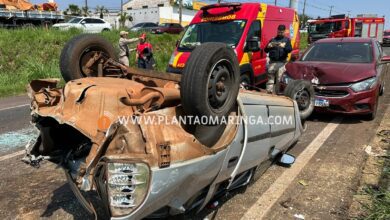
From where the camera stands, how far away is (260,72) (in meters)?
8.95

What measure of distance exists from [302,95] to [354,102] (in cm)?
143

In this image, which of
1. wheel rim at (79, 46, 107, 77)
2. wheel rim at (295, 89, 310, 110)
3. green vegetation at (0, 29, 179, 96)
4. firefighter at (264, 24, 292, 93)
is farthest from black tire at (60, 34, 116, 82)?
green vegetation at (0, 29, 179, 96)

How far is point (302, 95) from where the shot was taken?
17.9 feet

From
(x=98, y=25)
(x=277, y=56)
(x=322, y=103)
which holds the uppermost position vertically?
(x=98, y=25)

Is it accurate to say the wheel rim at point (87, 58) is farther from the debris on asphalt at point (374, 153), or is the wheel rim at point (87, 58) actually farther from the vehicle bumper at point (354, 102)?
the vehicle bumper at point (354, 102)

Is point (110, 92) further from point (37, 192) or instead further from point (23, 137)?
point (23, 137)

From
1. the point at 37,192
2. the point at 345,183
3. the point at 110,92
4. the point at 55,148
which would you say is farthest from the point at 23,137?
the point at 345,183

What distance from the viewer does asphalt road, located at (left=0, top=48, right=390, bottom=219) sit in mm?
3314

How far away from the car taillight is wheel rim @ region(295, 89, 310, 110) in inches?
145

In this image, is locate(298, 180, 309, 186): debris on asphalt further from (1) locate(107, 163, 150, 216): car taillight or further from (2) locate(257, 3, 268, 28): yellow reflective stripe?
(2) locate(257, 3, 268, 28): yellow reflective stripe

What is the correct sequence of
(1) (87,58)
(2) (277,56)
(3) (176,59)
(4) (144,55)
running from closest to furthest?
(1) (87,58)
(2) (277,56)
(3) (176,59)
(4) (144,55)

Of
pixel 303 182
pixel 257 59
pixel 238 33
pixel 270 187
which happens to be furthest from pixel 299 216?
pixel 257 59

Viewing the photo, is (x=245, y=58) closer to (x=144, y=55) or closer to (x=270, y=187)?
(x=144, y=55)

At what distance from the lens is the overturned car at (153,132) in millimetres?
2243
